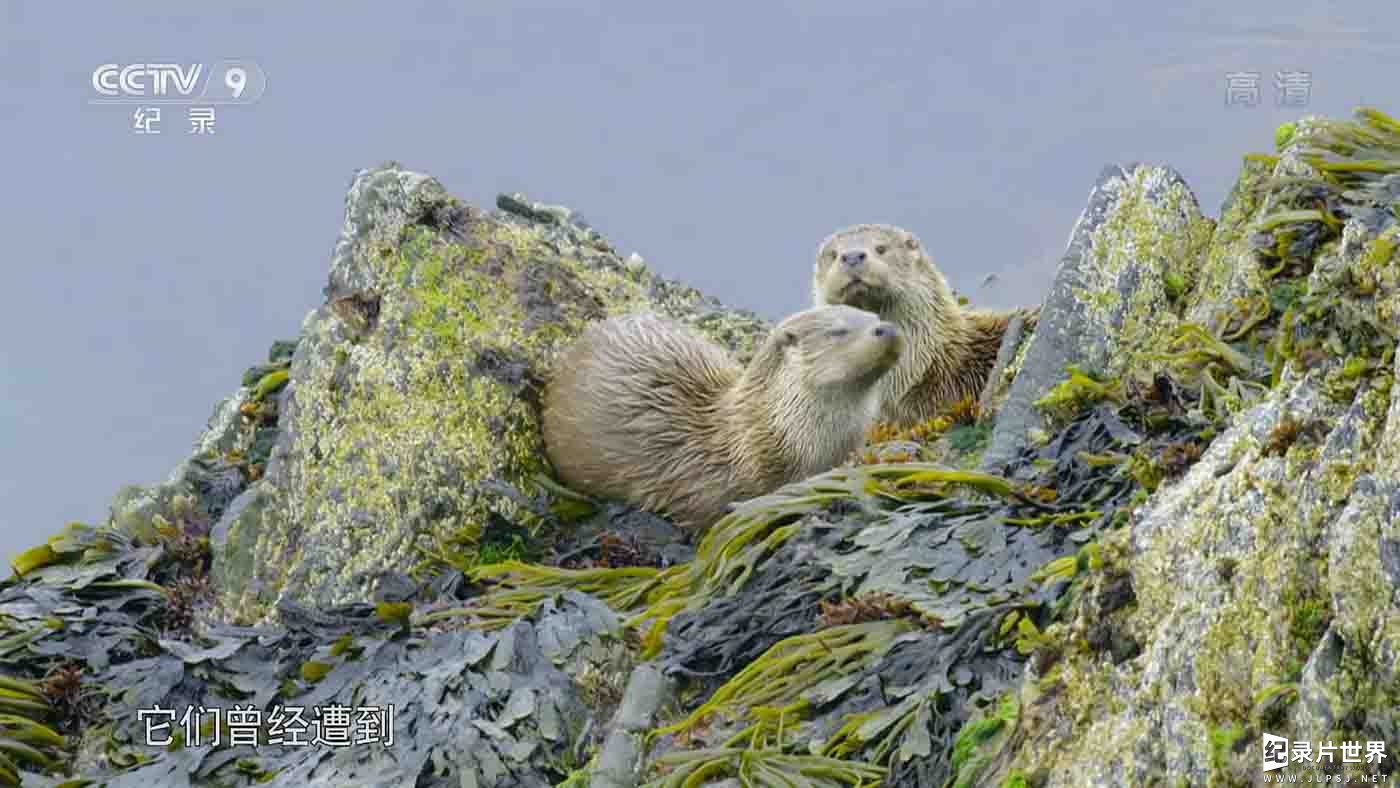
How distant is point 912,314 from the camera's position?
9031 millimetres

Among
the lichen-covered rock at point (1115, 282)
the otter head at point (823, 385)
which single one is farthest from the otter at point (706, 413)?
the lichen-covered rock at point (1115, 282)

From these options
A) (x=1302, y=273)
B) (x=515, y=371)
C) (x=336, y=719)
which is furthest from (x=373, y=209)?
(x=1302, y=273)

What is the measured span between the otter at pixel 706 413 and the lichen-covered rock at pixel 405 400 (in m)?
0.26

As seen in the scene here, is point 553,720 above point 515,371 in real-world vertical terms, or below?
below

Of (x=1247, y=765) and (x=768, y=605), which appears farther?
(x=768, y=605)

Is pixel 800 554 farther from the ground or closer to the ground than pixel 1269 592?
closer to the ground

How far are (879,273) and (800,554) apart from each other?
3.09 m

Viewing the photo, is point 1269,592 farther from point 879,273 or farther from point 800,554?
point 879,273

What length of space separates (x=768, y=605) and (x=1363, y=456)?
2567 millimetres

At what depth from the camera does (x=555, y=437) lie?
342 inches

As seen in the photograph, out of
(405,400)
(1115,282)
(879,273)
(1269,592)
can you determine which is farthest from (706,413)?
(1269,592)

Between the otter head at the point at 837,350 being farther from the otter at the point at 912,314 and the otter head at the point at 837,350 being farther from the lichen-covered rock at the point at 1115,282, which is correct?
the lichen-covered rock at the point at 1115,282

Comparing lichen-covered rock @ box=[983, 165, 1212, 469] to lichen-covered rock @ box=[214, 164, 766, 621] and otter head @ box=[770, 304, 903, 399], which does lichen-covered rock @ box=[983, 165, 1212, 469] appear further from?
lichen-covered rock @ box=[214, 164, 766, 621]

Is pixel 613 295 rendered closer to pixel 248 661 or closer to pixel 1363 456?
pixel 248 661
